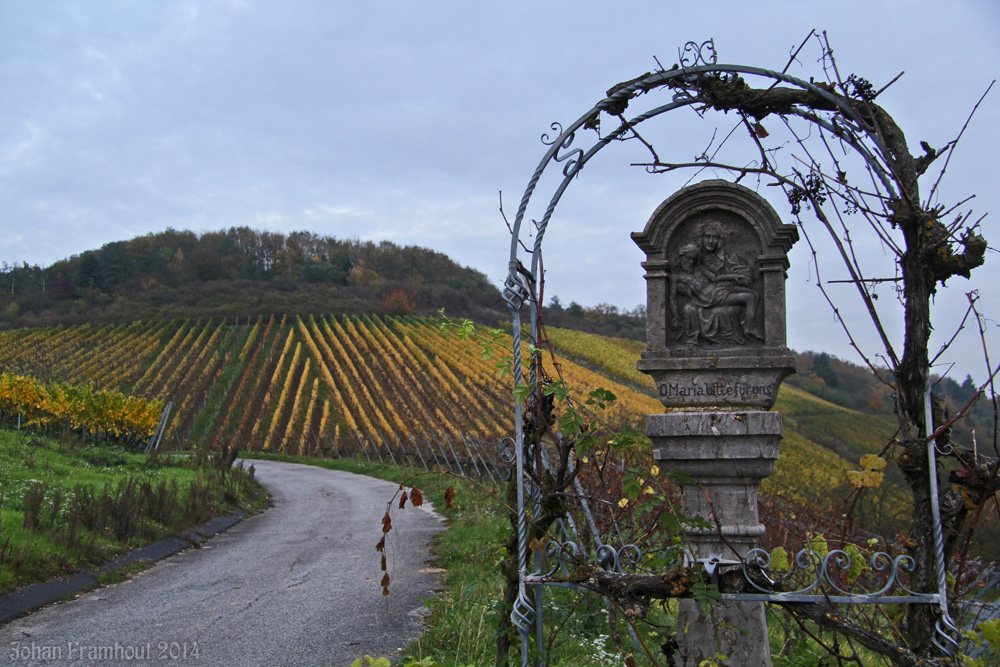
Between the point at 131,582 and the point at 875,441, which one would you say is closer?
the point at 131,582

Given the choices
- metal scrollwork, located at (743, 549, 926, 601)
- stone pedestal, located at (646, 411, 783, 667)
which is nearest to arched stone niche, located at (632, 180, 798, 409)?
stone pedestal, located at (646, 411, 783, 667)

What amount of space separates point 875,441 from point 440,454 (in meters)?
21.0

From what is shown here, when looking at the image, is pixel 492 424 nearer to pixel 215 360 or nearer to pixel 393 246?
pixel 215 360

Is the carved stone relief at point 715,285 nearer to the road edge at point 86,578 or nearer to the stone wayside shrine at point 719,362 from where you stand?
the stone wayside shrine at point 719,362

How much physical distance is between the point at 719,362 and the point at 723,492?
672 millimetres

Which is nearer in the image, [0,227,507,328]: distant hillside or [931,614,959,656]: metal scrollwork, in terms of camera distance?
Answer: [931,614,959,656]: metal scrollwork

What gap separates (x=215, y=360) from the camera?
4009 centimetres

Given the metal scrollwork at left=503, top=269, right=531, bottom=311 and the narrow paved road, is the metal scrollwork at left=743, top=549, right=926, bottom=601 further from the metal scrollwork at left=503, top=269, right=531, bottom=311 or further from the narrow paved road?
the narrow paved road

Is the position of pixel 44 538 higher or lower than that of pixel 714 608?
lower

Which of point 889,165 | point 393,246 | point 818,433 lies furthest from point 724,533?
point 393,246

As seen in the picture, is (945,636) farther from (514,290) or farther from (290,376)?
(290,376)

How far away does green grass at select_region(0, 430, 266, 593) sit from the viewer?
269 inches

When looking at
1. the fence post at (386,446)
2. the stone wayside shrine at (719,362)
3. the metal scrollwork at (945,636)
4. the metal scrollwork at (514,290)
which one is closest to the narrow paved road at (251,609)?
the stone wayside shrine at (719,362)

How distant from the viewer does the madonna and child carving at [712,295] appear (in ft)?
12.5
